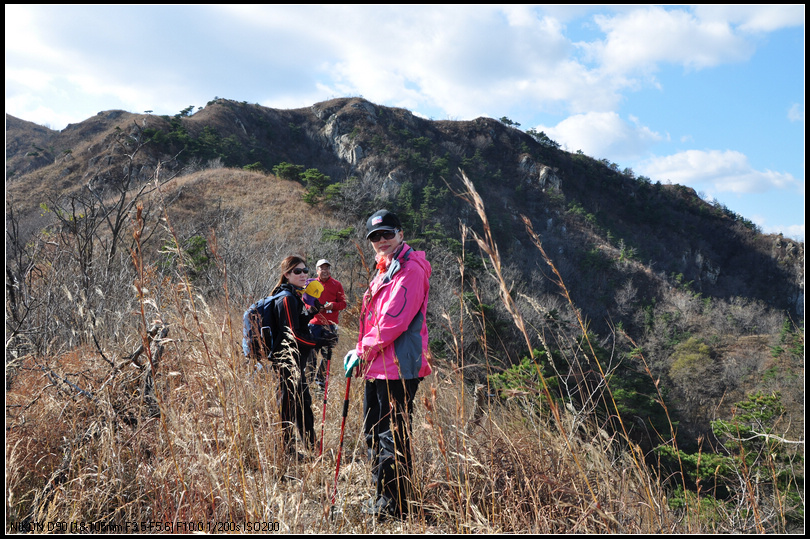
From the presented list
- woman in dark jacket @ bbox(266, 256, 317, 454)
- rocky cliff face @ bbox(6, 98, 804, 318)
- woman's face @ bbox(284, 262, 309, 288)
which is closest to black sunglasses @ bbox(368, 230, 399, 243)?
woman in dark jacket @ bbox(266, 256, 317, 454)

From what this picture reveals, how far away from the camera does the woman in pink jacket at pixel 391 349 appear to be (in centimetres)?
172

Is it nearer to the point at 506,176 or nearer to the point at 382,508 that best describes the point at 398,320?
the point at 382,508

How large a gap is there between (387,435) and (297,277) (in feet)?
4.53

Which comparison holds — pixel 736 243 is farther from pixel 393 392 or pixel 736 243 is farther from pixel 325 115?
pixel 393 392

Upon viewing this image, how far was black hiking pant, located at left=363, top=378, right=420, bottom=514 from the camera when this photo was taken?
171cm

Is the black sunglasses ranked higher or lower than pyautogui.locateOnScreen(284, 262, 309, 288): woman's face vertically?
higher

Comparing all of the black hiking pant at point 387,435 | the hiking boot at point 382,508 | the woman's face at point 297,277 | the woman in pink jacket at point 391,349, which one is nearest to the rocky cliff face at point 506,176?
the woman's face at point 297,277

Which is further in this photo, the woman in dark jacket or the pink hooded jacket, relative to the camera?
the woman in dark jacket

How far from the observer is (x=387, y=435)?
1757mm

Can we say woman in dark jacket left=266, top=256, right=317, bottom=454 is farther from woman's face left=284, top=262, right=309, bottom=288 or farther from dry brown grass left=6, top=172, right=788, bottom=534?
dry brown grass left=6, top=172, right=788, bottom=534

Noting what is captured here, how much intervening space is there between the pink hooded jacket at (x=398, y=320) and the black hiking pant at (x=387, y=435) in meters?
0.08

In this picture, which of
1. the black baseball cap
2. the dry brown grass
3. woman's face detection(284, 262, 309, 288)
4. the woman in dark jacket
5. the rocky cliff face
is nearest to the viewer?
the dry brown grass

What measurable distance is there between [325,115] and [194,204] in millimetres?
31763

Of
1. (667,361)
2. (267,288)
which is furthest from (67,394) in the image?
(667,361)
